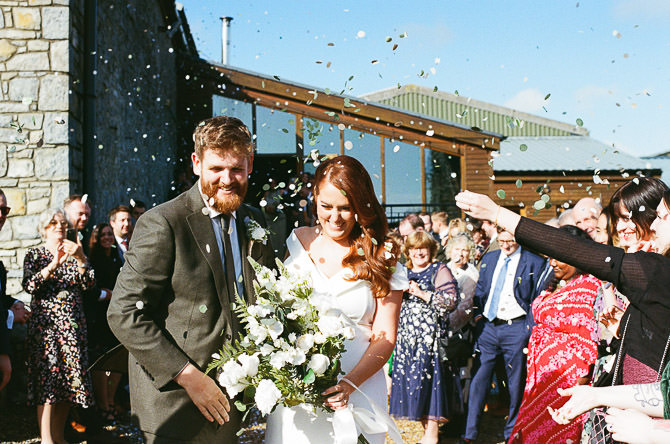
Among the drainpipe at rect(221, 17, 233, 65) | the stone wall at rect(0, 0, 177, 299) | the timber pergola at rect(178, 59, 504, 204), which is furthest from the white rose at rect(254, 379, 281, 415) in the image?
the drainpipe at rect(221, 17, 233, 65)

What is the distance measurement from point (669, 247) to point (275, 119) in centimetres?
1416

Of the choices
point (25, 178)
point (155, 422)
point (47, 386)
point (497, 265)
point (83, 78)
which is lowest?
point (47, 386)

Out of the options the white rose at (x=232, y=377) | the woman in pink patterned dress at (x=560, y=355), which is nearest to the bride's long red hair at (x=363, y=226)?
the white rose at (x=232, y=377)

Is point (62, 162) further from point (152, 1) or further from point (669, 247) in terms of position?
point (152, 1)

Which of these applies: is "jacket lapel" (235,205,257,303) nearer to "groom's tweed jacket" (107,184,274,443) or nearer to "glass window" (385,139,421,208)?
"groom's tweed jacket" (107,184,274,443)

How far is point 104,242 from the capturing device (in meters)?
6.43

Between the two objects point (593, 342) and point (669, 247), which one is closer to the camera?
point (669, 247)

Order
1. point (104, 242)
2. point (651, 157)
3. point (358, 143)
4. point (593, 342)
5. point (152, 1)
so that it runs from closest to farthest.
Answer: point (593, 342) → point (104, 242) → point (152, 1) → point (358, 143) → point (651, 157)

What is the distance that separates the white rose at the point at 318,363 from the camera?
253 centimetres

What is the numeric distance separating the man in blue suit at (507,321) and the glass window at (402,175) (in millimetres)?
9462

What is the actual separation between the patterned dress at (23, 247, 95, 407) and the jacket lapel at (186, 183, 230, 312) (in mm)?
3377

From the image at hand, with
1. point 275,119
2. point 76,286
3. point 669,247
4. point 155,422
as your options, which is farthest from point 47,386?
point 275,119

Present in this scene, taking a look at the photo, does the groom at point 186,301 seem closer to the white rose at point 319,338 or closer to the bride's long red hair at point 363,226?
the white rose at point 319,338

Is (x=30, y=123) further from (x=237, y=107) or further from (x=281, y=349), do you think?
(x=237, y=107)
